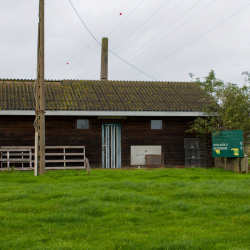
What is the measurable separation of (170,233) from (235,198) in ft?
12.5

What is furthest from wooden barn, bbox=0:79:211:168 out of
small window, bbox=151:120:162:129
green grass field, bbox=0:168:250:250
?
green grass field, bbox=0:168:250:250

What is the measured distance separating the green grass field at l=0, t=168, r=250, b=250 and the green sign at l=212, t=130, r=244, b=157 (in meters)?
4.97

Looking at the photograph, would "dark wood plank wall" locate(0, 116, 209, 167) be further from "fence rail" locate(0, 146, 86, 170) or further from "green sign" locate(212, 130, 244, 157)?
"green sign" locate(212, 130, 244, 157)

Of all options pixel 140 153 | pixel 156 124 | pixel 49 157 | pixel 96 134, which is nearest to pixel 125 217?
pixel 49 157

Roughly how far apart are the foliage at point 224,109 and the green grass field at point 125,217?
21.1 feet

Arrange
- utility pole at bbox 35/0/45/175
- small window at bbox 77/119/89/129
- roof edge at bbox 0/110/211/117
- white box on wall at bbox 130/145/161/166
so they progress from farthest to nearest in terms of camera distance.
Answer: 1. white box on wall at bbox 130/145/161/166
2. small window at bbox 77/119/89/129
3. roof edge at bbox 0/110/211/117
4. utility pole at bbox 35/0/45/175

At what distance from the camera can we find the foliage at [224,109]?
16844 millimetres

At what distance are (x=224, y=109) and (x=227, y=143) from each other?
2087 millimetres

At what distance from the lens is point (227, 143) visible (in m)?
16.4

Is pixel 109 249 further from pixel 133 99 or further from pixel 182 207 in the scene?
pixel 133 99

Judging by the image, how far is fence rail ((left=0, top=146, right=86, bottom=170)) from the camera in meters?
15.8

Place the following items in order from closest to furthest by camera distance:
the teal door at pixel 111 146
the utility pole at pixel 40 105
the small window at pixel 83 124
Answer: the utility pole at pixel 40 105
the small window at pixel 83 124
the teal door at pixel 111 146

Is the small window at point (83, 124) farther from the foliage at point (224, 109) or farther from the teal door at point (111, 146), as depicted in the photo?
the foliage at point (224, 109)

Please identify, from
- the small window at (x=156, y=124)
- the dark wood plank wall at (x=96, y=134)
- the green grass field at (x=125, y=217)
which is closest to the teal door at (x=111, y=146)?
the dark wood plank wall at (x=96, y=134)
